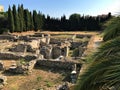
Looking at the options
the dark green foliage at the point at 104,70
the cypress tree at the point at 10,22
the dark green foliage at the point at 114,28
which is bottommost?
the cypress tree at the point at 10,22

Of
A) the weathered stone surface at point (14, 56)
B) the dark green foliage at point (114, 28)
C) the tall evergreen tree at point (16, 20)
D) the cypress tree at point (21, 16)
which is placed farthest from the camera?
the cypress tree at point (21, 16)

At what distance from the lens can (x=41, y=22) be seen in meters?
53.0

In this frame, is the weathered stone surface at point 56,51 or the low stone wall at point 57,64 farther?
the weathered stone surface at point 56,51

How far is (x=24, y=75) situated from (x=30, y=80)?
3.74ft

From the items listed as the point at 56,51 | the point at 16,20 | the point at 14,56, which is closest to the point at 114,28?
the point at 14,56

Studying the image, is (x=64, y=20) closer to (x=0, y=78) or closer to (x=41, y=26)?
(x=41, y=26)

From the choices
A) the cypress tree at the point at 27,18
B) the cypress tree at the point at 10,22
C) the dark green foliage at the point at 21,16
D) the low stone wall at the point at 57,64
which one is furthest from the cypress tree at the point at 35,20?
the low stone wall at the point at 57,64

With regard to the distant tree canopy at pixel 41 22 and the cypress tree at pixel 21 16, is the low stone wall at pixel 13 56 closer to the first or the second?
the distant tree canopy at pixel 41 22

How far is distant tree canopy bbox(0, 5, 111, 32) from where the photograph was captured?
4691cm

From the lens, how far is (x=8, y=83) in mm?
13688

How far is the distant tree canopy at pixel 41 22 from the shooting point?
46906 millimetres

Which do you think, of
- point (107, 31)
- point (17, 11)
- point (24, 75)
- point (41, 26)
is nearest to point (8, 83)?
point (24, 75)

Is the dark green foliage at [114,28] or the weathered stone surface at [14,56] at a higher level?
the dark green foliage at [114,28]

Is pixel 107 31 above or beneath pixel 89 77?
above
